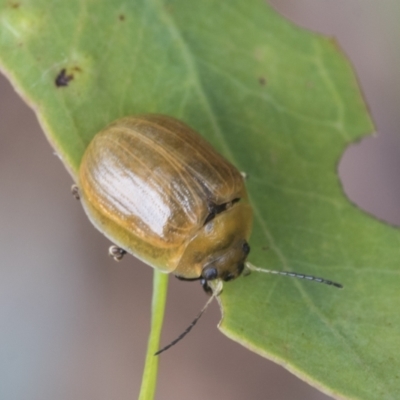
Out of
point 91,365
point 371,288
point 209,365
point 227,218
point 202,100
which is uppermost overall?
point 202,100

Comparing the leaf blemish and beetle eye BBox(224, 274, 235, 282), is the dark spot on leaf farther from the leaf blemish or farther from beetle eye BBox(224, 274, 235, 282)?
beetle eye BBox(224, 274, 235, 282)

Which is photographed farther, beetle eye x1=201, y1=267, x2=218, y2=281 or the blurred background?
the blurred background

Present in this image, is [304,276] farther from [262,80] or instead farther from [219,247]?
[262,80]

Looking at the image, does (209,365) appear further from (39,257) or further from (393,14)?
(393,14)

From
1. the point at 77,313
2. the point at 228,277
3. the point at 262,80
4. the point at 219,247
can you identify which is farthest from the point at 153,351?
the point at 77,313

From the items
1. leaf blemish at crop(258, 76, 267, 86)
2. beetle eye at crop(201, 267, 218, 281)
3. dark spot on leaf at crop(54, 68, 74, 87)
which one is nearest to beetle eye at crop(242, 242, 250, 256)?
beetle eye at crop(201, 267, 218, 281)

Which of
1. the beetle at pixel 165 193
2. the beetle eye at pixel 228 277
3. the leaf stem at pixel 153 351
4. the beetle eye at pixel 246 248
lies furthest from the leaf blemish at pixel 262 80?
the leaf stem at pixel 153 351

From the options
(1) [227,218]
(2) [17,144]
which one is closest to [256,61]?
(1) [227,218]

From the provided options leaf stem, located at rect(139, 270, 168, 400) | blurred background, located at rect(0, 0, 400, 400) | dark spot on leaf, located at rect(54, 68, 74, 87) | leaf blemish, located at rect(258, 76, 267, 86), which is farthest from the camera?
blurred background, located at rect(0, 0, 400, 400)
